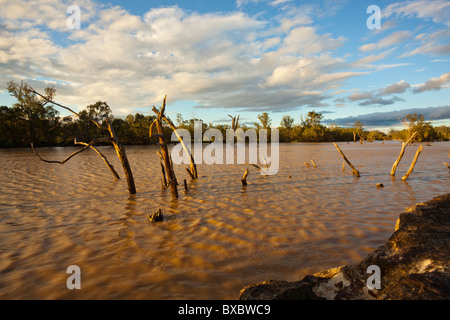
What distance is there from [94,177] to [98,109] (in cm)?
6687

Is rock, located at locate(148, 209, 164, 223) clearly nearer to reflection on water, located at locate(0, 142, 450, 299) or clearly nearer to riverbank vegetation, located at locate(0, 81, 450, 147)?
reflection on water, located at locate(0, 142, 450, 299)

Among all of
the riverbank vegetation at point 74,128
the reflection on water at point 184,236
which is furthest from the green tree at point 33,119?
the reflection on water at point 184,236

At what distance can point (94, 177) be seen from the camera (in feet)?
50.3

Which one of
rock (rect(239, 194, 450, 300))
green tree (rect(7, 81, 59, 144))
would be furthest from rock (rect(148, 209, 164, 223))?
green tree (rect(7, 81, 59, 144))

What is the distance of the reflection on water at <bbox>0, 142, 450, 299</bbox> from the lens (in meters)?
4.13

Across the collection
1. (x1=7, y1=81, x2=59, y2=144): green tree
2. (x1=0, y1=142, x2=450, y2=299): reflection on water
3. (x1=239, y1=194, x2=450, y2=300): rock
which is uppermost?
(x1=7, y1=81, x2=59, y2=144): green tree

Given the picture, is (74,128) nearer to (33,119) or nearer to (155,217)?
(33,119)

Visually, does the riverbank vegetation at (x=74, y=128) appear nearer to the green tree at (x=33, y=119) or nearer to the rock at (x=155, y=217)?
the green tree at (x=33, y=119)

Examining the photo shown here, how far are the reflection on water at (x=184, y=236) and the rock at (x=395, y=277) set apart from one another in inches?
47.9

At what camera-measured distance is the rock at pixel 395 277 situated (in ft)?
7.76

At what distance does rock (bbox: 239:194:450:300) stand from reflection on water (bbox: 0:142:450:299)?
122cm

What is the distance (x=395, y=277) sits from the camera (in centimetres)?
292

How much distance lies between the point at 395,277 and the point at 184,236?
4.59 meters
